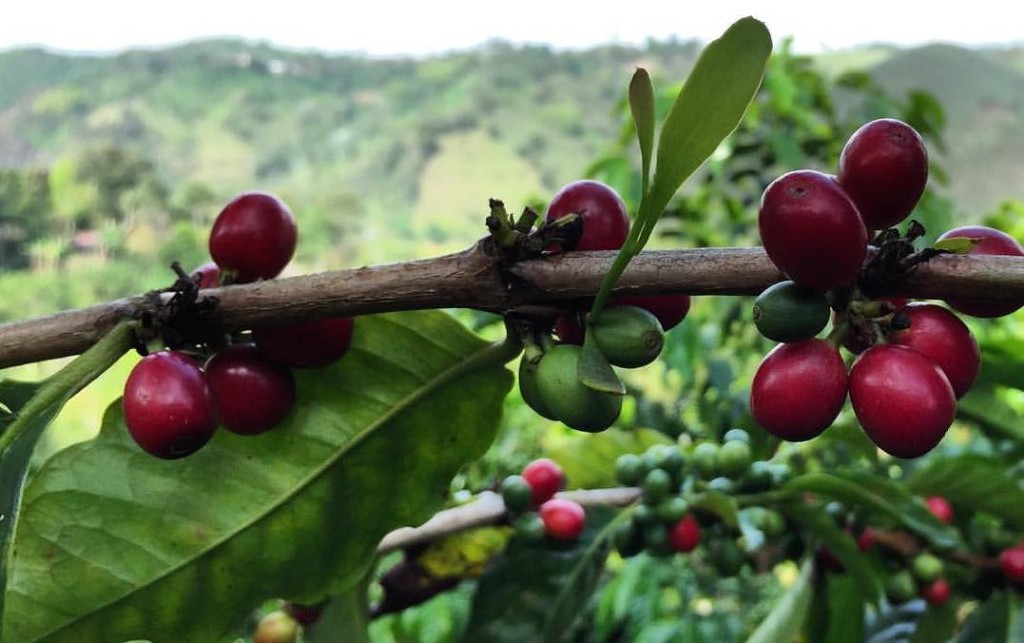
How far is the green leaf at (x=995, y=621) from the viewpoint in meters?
1.24

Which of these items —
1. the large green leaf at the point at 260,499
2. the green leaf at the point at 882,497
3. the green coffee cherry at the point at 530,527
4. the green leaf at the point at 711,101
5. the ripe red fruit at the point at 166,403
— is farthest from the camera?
the green coffee cherry at the point at 530,527

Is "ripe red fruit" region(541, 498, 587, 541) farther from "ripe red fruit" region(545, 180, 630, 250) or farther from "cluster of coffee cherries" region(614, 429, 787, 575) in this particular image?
"ripe red fruit" region(545, 180, 630, 250)

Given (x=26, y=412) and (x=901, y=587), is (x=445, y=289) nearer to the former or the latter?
(x=26, y=412)

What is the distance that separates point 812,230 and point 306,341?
0.39m

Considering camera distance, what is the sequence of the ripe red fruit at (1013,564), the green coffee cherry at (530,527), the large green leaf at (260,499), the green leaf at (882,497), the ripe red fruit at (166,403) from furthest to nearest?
the ripe red fruit at (1013,564) → the green coffee cherry at (530,527) → the green leaf at (882,497) → the large green leaf at (260,499) → the ripe red fruit at (166,403)

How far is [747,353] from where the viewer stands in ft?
9.29

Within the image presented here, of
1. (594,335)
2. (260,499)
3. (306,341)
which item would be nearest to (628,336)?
(594,335)

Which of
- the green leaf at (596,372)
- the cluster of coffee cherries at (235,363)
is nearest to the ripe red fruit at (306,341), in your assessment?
the cluster of coffee cherries at (235,363)

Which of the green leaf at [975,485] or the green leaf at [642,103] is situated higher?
the green leaf at [642,103]

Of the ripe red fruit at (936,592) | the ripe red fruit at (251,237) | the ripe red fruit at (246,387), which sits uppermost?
the ripe red fruit at (251,237)

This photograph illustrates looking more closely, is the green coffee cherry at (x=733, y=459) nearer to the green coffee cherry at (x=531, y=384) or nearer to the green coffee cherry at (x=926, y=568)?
the green coffee cherry at (x=926, y=568)

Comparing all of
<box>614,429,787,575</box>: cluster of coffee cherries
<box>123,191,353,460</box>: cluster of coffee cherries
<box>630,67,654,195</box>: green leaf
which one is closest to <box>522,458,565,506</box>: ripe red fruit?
<box>614,429,787,575</box>: cluster of coffee cherries

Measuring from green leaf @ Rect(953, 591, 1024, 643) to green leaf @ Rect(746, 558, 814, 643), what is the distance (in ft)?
0.83

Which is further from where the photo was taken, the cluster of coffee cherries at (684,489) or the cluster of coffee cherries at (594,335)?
the cluster of coffee cherries at (684,489)
